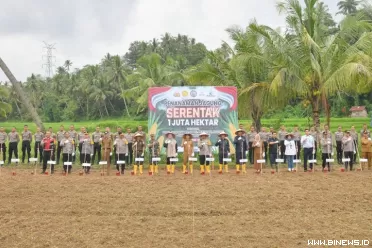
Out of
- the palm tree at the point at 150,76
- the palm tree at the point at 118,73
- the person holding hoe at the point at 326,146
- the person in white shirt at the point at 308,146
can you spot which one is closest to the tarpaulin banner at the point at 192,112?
the person in white shirt at the point at 308,146

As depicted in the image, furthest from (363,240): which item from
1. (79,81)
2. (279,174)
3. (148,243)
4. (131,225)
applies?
(79,81)

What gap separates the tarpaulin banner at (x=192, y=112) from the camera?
21.4 meters

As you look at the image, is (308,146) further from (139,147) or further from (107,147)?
(107,147)

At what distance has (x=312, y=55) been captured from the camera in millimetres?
21453

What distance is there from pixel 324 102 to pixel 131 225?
48.4ft

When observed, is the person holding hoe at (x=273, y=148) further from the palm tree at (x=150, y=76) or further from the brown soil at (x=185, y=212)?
the palm tree at (x=150, y=76)

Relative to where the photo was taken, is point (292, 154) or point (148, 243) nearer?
point (148, 243)

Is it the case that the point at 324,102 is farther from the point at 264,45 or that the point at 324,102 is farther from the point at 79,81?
the point at 79,81

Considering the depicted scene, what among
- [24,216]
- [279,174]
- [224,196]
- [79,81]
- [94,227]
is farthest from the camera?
[79,81]

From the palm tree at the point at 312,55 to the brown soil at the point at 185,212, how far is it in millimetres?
6314

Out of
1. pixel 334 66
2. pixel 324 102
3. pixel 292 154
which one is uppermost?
pixel 334 66

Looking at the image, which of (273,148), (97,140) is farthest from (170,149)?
(273,148)

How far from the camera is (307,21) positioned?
22.6 metres

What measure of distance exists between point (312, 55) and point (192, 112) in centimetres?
580
